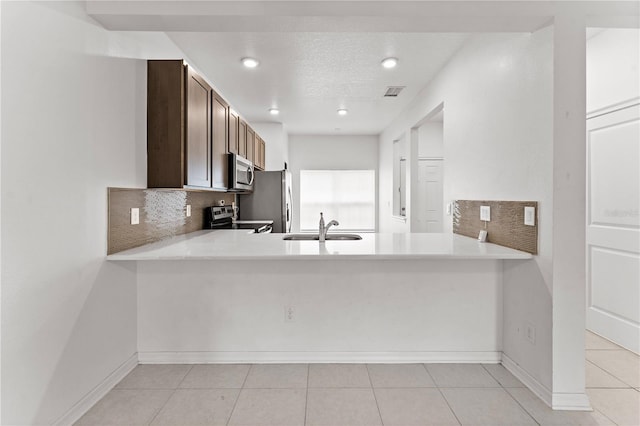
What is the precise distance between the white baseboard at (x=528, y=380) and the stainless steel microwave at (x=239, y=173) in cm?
265

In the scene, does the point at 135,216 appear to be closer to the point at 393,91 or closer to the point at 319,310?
the point at 319,310

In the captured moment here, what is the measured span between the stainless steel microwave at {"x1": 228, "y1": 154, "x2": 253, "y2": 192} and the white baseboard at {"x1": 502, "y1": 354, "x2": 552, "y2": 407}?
8.70 feet

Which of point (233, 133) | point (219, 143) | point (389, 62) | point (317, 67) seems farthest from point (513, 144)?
point (233, 133)

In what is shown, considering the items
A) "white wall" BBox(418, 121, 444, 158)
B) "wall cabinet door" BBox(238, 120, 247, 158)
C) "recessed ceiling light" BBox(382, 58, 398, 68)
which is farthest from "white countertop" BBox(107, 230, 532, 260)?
"white wall" BBox(418, 121, 444, 158)

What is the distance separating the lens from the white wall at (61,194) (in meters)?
1.49

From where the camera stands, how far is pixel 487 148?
107 inches

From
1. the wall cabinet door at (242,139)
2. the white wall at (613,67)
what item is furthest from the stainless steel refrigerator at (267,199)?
the white wall at (613,67)

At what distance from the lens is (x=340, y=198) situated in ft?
24.8

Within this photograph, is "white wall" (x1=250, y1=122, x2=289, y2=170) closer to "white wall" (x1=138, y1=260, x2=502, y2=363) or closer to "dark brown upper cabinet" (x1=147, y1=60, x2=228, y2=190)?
"dark brown upper cabinet" (x1=147, y1=60, x2=228, y2=190)

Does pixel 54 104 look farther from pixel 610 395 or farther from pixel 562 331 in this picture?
pixel 610 395

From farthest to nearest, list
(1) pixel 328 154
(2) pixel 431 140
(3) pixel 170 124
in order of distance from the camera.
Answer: (1) pixel 328 154 → (2) pixel 431 140 → (3) pixel 170 124

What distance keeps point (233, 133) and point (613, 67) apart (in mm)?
3341

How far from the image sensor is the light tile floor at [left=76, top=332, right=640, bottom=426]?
1.89 metres

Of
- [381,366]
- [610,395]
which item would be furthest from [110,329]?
→ [610,395]
